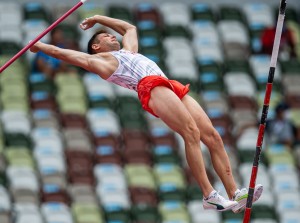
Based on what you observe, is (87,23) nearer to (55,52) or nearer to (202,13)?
(55,52)

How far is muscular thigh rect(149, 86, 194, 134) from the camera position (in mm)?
15859

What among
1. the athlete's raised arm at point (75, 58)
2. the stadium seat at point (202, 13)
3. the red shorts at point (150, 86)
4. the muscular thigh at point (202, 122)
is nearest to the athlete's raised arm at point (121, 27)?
the athlete's raised arm at point (75, 58)

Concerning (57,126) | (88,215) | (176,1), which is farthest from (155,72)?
(176,1)

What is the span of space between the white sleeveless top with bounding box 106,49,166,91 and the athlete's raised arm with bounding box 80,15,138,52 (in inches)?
10.7

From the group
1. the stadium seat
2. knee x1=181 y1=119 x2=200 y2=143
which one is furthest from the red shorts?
the stadium seat

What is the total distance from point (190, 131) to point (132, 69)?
0.99 meters

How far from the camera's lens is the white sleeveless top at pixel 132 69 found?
16.2m

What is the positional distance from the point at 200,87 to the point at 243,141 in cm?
156

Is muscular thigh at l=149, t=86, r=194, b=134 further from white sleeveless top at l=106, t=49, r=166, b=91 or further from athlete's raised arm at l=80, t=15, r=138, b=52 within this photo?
athlete's raised arm at l=80, t=15, r=138, b=52

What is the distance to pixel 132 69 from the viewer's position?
16.3 meters

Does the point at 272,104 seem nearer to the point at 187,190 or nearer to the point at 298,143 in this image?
the point at 298,143

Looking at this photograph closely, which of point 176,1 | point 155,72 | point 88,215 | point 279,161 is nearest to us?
point 155,72

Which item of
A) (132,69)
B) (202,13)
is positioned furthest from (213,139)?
(202,13)

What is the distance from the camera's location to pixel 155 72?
16234mm
